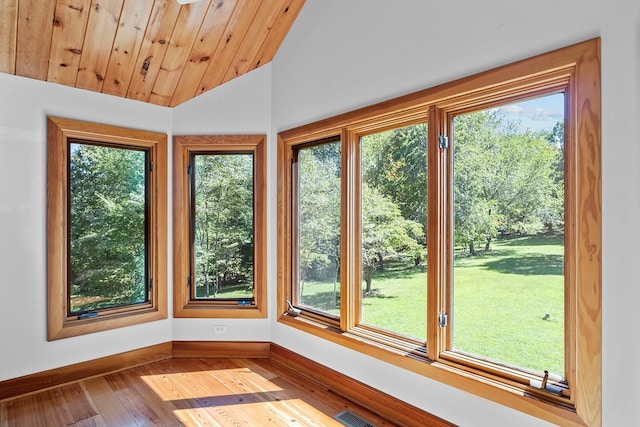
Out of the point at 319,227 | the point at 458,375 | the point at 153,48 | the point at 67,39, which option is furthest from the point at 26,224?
the point at 458,375

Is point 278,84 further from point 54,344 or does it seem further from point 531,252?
point 54,344

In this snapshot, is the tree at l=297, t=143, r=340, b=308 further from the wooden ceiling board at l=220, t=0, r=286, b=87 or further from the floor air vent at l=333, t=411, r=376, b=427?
the wooden ceiling board at l=220, t=0, r=286, b=87

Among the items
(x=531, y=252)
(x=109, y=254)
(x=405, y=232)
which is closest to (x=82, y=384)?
(x=109, y=254)

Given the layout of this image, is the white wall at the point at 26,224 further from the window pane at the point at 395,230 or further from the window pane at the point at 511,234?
the window pane at the point at 511,234

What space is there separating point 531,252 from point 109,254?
3150mm

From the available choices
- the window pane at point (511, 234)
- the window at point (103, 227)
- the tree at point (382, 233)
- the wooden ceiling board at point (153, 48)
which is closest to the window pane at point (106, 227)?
the window at point (103, 227)

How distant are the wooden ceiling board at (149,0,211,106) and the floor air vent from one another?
280 centimetres

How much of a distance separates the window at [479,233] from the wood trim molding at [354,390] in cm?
25

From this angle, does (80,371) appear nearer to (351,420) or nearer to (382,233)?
(351,420)

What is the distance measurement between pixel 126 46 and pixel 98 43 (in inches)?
6.7

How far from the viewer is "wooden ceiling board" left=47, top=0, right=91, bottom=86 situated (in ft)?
7.30

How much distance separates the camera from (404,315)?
8.05ft

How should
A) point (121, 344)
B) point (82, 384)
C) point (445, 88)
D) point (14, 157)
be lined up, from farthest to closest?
point (121, 344) → point (82, 384) → point (14, 157) → point (445, 88)

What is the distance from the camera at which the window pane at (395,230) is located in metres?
2.36
